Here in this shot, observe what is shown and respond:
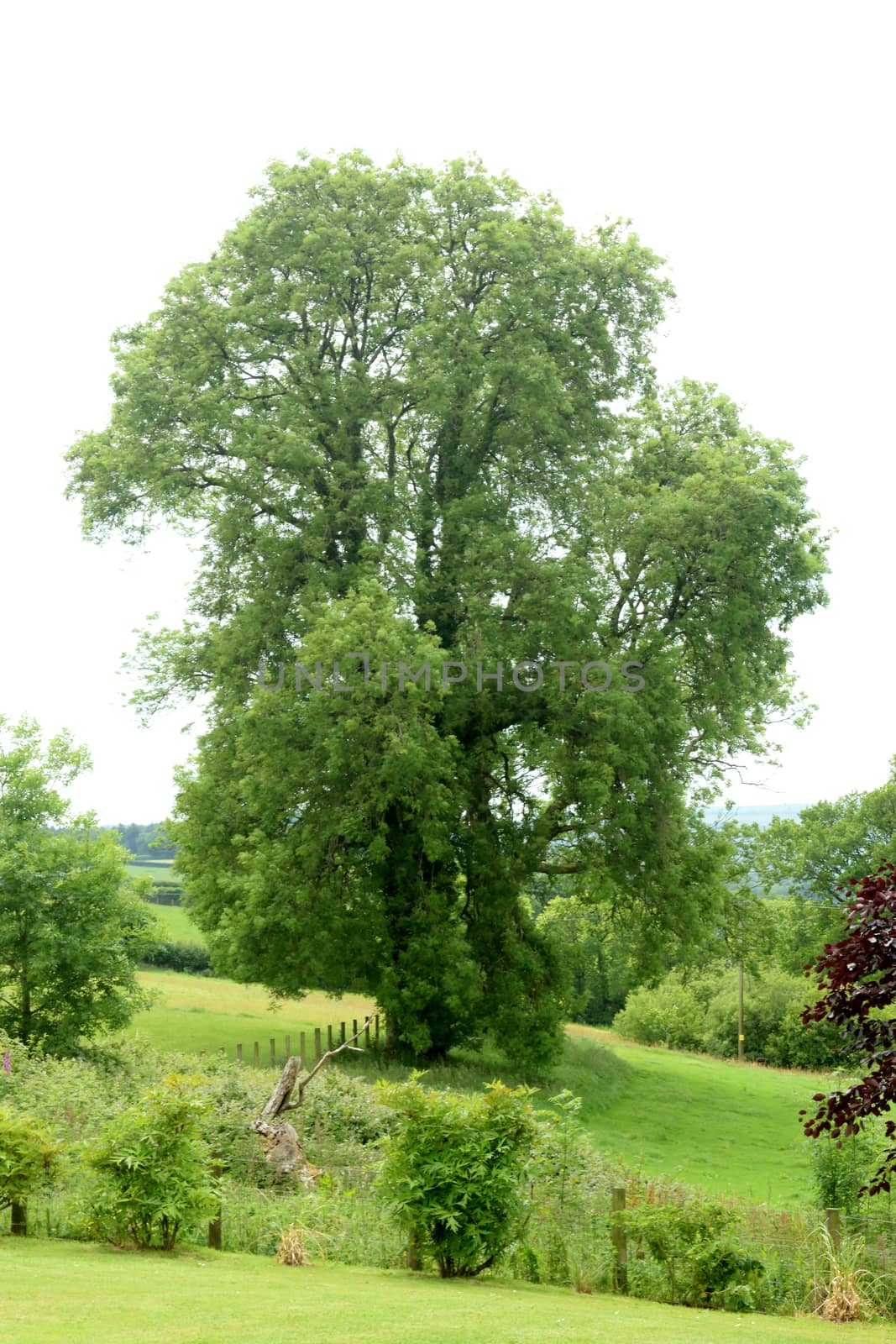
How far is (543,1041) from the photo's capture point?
26.8 m

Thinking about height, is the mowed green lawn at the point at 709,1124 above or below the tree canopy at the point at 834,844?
below

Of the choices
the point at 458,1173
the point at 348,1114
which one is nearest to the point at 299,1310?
the point at 458,1173

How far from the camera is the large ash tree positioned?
85.9ft

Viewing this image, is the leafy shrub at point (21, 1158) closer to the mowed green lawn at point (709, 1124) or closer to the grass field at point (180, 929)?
the mowed green lawn at point (709, 1124)

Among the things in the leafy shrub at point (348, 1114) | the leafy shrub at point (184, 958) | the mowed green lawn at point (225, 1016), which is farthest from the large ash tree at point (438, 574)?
the leafy shrub at point (184, 958)

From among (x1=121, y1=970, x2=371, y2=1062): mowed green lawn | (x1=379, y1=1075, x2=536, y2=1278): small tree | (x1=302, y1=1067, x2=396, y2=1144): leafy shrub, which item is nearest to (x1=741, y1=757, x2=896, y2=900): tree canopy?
(x1=121, y1=970, x2=371, y2=1062): mowed green lawn

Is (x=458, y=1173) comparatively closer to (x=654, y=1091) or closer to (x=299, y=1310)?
(x=299, y=1310)

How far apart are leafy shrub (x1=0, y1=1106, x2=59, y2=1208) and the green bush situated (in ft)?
2.61

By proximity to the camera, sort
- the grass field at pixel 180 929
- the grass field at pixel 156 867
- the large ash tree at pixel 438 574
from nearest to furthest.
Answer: the large ash tree at pixel 438 574 < the grass field at pixel 180 929 < the grass field at pixel 156 867

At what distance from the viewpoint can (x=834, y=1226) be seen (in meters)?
12.8

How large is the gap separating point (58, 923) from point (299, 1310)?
15824 millimetres

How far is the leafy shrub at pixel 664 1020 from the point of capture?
54.6 meters

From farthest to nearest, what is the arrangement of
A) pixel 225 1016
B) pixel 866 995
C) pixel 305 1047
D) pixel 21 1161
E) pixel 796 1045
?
1. pixel 796 1045
2. pixel 225 1016
3. pixel 305 1047
4. pixel 21 1161
5. pixel 866 995

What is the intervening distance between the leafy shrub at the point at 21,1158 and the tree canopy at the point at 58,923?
10.8m
